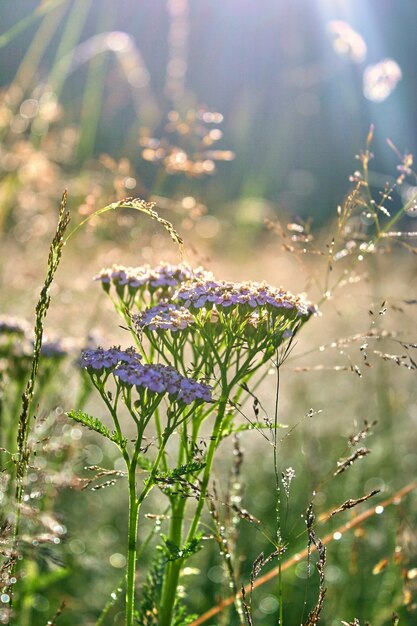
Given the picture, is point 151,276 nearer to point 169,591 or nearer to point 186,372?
point 186,372

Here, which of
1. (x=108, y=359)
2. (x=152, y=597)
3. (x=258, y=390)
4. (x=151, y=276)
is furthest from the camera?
(x=258, y=390)

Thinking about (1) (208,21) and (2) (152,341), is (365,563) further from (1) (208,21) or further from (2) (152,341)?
(1) (208,21)

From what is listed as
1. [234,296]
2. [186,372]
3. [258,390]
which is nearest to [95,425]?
[186,372]

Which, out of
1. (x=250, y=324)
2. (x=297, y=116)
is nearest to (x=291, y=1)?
(x=297, y=116)

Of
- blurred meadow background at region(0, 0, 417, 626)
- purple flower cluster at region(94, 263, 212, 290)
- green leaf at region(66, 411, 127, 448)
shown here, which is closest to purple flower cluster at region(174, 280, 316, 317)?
blurred meadow background at region(0, 0, 417, 626)

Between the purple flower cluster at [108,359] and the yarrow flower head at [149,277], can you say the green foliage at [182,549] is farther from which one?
the yarrow flower head at [149,277]

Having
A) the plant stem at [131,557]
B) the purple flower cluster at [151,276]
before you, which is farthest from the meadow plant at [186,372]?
the purple flower cluster at [151,276]
